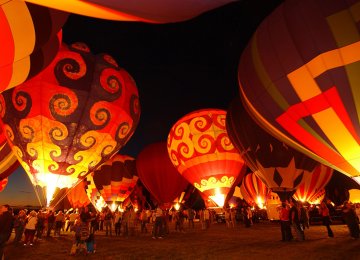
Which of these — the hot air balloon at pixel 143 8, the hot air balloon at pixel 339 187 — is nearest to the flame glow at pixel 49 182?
the hot air balloon at pixel 143 8

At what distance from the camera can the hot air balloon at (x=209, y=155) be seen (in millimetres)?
18719

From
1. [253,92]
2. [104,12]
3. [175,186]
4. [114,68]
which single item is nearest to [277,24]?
[253,92]

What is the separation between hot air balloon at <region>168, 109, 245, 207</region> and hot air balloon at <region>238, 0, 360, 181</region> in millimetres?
6912

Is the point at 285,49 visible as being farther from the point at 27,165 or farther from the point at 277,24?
the point at 27,165

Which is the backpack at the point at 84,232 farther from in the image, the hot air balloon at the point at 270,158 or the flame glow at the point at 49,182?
the hot air balloon at the point at 270,158

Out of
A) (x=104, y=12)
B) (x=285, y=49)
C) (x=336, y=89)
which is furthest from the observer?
(x=285, y=49)

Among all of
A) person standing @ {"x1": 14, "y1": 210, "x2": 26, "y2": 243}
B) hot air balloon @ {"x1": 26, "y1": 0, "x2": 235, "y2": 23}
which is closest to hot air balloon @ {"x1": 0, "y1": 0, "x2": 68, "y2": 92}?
hot air balloon @ {"x1": 26, "y1": 0, "x2": 235, "y2": 23}

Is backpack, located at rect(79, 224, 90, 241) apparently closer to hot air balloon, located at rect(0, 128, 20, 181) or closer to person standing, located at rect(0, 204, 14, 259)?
person standing, located at rect(0, 204, 14, 259)

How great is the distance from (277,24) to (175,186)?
637 inches

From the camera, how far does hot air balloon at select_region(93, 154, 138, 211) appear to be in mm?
28156

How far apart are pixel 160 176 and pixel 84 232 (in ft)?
53.4

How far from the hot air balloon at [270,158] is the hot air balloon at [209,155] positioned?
1.91 metres

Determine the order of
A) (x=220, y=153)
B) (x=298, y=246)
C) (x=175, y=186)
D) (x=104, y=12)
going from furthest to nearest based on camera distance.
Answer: (x=175, y=186), (x=220, y=153), (x=298, y=246), (x=104, y=12)

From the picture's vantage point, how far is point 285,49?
424 inches
